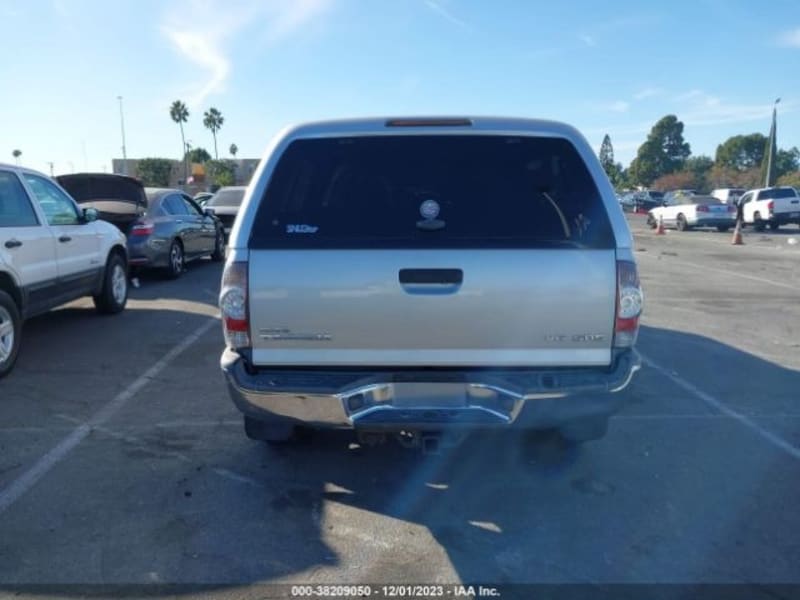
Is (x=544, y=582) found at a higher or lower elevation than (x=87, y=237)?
lower

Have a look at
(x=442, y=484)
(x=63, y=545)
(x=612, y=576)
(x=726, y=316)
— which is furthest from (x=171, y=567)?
(x=726, y=316)

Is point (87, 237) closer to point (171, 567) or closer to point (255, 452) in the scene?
point (255, 452)

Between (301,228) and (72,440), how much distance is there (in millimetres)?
2553

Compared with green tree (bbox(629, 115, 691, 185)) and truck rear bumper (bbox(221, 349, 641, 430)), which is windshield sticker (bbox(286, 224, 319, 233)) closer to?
truck rear bumper (bbox(221, 349, 641, 430))

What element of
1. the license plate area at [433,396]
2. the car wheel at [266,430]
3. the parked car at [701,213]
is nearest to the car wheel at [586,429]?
the license plate area at [433,396]

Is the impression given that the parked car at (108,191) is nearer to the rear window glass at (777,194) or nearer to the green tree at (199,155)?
the rear window glass at (777,194)

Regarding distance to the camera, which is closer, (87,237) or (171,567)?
(171,567)

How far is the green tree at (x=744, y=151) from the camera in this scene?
11131 cm

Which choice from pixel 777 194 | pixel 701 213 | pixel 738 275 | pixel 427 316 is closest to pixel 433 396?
pixel 427 316

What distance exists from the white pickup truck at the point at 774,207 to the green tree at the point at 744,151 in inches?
3585

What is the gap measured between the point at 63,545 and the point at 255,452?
4.49 ft

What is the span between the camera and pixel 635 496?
3928 mm

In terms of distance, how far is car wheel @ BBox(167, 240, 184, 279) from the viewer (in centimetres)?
1192

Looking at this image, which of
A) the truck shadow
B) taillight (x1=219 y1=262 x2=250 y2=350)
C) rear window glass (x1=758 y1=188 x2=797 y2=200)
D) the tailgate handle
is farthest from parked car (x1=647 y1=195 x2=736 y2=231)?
taillight (x1=219 y1=262 x2=250 y2=350)
